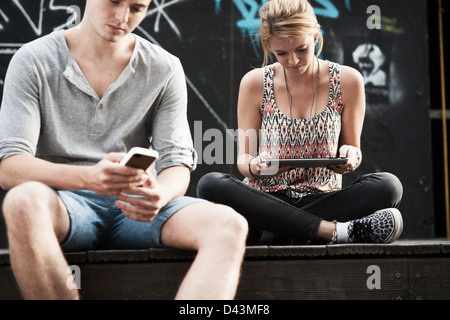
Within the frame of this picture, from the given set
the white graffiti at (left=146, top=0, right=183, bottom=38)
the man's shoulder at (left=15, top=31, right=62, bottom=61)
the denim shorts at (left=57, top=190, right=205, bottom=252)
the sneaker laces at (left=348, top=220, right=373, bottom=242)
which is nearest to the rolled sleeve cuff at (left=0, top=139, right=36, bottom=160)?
the denim shorts at (left=57, top=190, right=205, bottom=252)

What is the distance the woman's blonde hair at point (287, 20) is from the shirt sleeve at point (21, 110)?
1.05 metres

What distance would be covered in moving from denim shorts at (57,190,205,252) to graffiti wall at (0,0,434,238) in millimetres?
2072

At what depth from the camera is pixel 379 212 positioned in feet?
7.86

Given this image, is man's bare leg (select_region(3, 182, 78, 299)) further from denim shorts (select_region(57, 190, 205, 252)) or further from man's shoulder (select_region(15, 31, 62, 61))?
man's shoulder (select_region(15, 31, 62, 61))

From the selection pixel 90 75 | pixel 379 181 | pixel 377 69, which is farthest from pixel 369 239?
pixel 377 69

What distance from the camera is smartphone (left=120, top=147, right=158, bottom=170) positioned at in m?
1.73

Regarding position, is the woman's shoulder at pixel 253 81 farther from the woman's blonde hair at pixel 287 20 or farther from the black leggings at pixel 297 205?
the black leggings at pixel 297 205

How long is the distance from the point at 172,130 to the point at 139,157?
18.1 inches

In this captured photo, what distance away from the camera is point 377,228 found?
2.33m

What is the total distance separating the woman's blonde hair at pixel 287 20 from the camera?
2602 mm

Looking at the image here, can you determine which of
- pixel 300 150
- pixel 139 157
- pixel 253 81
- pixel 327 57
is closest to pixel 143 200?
pixel 139 157

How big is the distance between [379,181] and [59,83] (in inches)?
52.8

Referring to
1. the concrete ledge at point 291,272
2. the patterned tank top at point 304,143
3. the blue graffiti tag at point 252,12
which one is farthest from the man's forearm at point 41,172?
the blue graffiti tag at point 252,12

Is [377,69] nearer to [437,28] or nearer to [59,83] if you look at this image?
[437,28]
